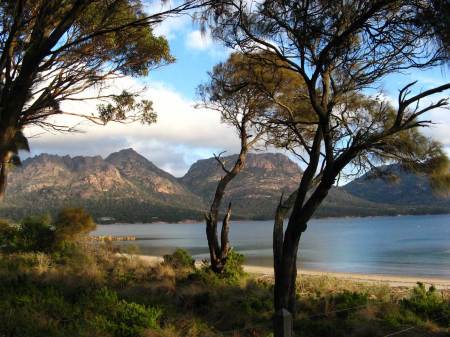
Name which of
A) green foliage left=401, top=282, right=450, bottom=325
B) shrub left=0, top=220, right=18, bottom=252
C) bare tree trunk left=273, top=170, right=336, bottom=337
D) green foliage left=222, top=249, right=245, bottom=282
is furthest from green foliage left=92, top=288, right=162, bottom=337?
shrub left=0, top=220, right=18, bottom=252

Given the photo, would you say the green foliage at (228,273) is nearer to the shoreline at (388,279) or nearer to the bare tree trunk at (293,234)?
the bare tree trunk at (293,234)

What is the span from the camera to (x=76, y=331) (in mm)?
6352

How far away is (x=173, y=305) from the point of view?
9586 mm

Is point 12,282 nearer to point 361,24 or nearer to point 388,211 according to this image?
point 361,24

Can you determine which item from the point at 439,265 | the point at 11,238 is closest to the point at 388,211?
the point at 439,265

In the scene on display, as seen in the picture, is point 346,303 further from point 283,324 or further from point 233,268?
point 283,324

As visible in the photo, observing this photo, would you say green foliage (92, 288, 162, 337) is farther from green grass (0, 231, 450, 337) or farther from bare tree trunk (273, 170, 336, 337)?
bare tree trunk (273, 170, 336, 337)

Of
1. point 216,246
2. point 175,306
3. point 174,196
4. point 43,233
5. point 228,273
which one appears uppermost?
point 174,196

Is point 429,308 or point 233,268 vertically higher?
point 233,268

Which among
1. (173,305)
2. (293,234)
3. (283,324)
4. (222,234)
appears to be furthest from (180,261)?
(283,324)

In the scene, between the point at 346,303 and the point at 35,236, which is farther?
the point at 35,236

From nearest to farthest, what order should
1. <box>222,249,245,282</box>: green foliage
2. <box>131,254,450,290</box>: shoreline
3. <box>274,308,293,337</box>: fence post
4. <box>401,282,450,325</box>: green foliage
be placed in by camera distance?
<box>274,308,293,337</box>: fence post → <box>401,282,450,325</box>: green foliage → <box>222,249,245,282</box>: green foliage → <box>131,254,450,290</box>: shoreline

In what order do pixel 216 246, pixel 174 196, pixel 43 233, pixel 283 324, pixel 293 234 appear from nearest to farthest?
pixel 283 324
pixel 293 234
pixel 216 246
pixel 43 233
pixel 174 196

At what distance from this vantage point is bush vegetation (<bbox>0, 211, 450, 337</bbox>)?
697 cm
